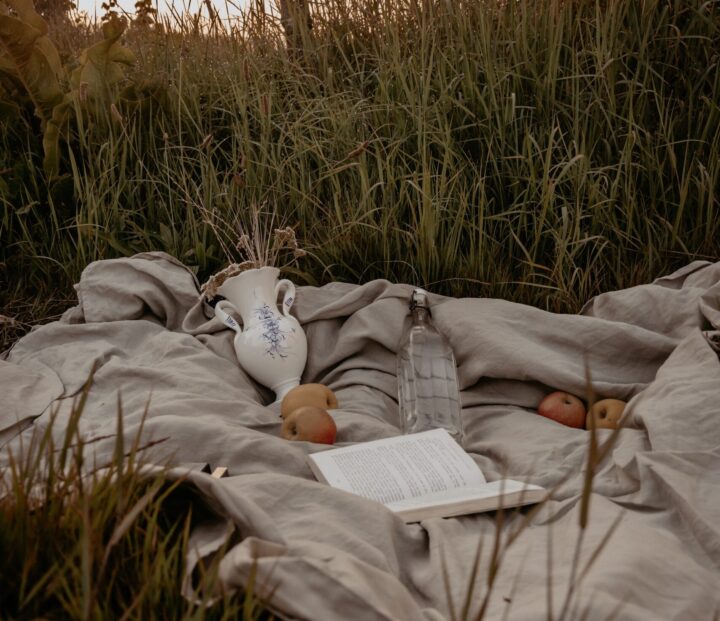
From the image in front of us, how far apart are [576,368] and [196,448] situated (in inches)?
49.7

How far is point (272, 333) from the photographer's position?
112 inches

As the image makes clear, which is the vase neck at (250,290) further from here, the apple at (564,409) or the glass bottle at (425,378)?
the apple at (564,409)

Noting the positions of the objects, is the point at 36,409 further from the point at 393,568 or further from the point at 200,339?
the point at 393,568

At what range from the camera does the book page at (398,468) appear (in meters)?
2.05

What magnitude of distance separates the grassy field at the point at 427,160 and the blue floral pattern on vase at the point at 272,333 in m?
0.38

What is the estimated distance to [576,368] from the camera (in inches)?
107

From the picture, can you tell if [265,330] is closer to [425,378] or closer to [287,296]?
[287,296]

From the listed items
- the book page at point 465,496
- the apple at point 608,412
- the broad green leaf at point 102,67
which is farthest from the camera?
the broad green leaf at point 102,67

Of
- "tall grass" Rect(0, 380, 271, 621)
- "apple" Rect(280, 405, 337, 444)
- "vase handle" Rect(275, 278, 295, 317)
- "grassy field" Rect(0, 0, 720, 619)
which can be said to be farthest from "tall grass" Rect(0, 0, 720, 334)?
"tall grass" Rect(0, 380, 271, 621)

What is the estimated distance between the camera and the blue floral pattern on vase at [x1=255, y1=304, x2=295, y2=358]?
2816 mm

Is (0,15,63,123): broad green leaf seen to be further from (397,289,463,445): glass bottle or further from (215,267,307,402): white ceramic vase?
(397,289,463,445): glass bottle

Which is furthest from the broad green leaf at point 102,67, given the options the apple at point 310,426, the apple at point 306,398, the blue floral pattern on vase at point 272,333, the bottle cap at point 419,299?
the apple at point 310,426

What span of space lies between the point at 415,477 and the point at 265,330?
933 millimetres

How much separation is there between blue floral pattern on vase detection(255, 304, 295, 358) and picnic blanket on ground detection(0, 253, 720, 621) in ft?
0.52
